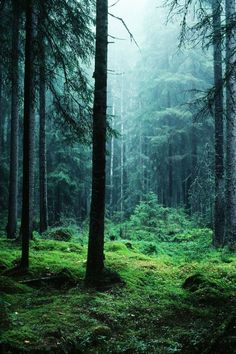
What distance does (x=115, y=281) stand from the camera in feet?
26.9

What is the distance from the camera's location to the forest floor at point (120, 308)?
187 inches

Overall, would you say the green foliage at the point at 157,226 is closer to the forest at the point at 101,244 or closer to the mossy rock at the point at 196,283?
the forest at the point at 101,244

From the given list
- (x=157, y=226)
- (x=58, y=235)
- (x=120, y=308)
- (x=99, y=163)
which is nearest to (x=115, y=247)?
(x=58, y=235)

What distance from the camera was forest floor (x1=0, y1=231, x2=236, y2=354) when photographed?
15.6 feet

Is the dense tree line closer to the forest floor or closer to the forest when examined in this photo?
the forest

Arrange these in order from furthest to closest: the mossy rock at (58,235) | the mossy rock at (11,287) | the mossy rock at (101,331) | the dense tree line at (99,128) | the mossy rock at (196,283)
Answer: the mossy rock at (58,235) < the dense tree line at (99,128) < the mossy rock at (196,283) < the mossy rock at (11,287) < the mossy rock at (101,331)

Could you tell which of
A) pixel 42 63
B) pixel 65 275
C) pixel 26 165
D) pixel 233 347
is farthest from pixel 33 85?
pixel 233 347

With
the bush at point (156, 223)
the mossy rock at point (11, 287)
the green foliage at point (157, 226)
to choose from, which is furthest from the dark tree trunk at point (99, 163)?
the bush at point (156, 223)

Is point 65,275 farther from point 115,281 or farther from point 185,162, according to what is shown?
point 185,162

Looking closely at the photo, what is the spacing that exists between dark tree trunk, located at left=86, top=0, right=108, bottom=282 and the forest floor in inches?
24.6

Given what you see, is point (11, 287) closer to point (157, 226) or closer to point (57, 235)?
point (57, 235)

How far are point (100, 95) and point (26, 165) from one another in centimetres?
226

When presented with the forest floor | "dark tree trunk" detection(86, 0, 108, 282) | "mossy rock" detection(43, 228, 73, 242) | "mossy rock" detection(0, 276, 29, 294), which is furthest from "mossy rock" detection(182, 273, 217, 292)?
"mossy rock" detection(43, 228, 73, 242)

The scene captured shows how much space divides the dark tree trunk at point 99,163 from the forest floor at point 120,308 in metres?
0.62
